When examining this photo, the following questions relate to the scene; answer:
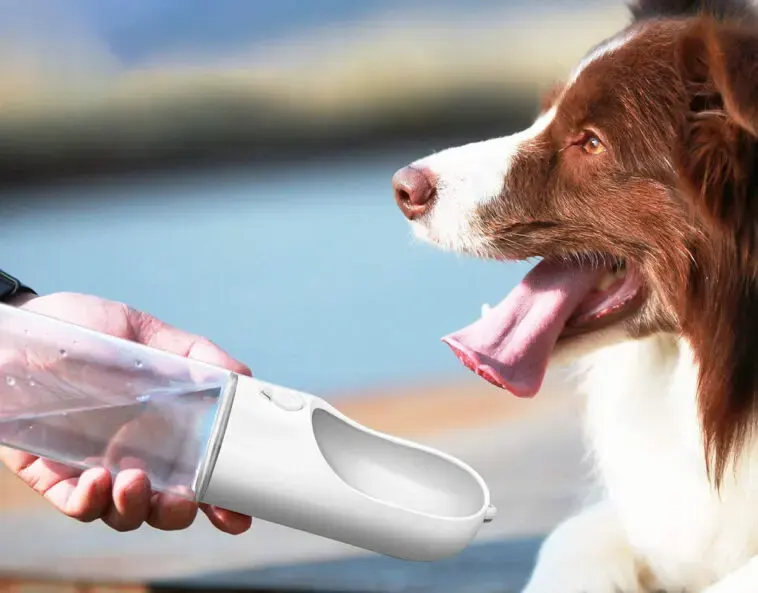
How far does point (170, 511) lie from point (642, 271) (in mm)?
770

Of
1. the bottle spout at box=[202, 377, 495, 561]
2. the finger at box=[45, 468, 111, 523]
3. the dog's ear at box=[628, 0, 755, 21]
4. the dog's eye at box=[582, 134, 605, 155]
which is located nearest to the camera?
the bottle spout at box=[202, 377, 495, 561]

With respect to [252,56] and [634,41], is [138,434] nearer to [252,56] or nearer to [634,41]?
[634,41]

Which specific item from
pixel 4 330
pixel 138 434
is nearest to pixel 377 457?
pixel 138 434

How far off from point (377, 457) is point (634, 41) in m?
0.73

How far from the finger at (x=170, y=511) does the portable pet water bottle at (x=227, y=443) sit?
2cm

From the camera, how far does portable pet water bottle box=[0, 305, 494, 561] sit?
125 cm

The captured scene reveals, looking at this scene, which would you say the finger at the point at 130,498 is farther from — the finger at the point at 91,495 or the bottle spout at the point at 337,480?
the bottle spout at the point at 337,480

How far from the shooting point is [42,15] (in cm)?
273

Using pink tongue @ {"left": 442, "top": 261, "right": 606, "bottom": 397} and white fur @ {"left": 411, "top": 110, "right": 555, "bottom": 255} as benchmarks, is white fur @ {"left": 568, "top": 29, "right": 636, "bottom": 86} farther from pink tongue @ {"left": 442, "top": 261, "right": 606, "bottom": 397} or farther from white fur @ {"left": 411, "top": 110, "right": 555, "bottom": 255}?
pink tongue @ {"left": 442, "top": 261, "right": 606, "bottom": 397}

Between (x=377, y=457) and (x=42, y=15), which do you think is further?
(x=42, y=15)

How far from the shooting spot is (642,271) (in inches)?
60.4

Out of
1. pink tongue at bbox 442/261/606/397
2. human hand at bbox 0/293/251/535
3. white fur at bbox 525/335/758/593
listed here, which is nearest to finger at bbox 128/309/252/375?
human hand at bbox 0/293/251/535

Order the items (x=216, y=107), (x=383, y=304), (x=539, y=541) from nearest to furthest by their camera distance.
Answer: (x=539, y=541) < (x=383, y=304) < (x=216, y=107)

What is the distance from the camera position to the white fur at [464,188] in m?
1.55
